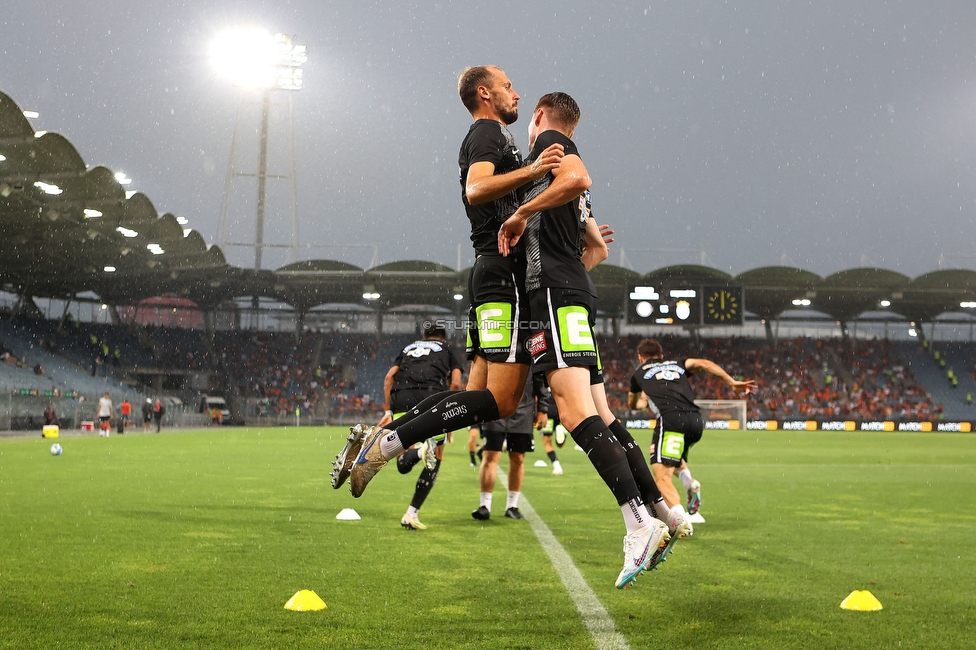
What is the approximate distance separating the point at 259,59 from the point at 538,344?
4525cm

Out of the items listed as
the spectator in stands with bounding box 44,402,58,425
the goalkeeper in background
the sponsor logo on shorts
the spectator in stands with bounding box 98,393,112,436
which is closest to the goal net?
the spectator in stands with bounding box 98,393,112,436

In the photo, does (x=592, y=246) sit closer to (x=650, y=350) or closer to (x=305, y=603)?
(x=305, y=603)

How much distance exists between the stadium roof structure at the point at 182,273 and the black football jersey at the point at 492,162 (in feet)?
75.8

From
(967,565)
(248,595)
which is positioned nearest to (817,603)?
(967,565)

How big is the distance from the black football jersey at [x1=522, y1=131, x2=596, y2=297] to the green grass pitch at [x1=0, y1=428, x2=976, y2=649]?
5.66 feet

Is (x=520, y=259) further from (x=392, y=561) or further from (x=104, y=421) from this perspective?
(x=104, y=421)

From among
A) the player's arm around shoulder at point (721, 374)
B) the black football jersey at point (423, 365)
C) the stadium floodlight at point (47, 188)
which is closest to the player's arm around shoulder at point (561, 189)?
the player's arm around shoulder at point (721, 374)

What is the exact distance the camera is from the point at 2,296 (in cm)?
4291

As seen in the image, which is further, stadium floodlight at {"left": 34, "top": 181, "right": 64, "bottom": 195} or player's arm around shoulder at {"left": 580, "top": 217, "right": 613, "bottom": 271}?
stadium floodlight at {"left": 34, "top": 181, "right": 64, "bottom": 195}

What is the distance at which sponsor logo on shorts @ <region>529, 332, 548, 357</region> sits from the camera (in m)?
4.44

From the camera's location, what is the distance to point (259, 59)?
150 ft

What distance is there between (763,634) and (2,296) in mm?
46083

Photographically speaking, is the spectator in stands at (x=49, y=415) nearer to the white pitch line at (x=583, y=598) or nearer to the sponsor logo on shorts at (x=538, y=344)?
the white pitch line at (x=583, y=598)

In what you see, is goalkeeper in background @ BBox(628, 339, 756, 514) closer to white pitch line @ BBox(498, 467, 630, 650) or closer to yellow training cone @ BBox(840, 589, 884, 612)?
white pitch line @ BBox(498, 467, 630, 650)
